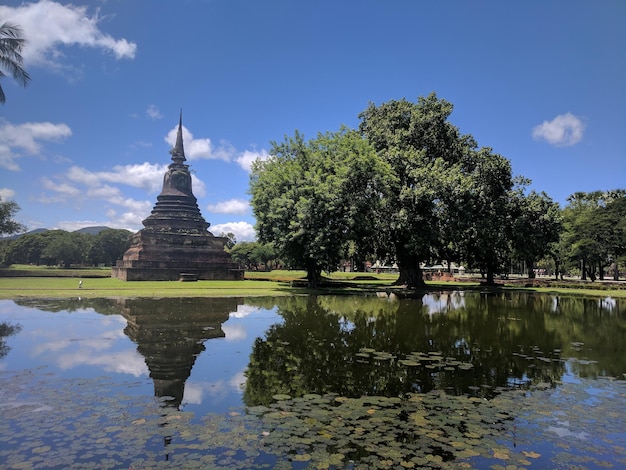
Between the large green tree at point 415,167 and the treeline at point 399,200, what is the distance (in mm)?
91

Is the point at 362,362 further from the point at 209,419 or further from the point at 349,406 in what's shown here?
the point at 209,419

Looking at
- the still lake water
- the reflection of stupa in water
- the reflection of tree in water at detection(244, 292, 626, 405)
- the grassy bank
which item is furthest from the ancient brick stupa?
the still lake water

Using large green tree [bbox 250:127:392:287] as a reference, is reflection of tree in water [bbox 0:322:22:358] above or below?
below

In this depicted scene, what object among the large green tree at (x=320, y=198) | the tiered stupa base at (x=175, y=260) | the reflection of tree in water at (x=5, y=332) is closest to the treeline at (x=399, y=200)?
the large green tree at (x=320, y=198)

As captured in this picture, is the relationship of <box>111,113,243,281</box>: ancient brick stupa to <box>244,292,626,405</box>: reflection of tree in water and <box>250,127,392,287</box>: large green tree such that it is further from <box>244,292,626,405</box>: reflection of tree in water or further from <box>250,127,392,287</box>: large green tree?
<box>244,292,626,405</box>: reflection of tree in water

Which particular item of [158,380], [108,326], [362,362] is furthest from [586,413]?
[108,326]

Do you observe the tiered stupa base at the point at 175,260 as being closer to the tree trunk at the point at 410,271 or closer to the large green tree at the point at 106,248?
the tree trunk at the point at 410,271

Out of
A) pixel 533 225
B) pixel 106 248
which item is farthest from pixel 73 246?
pixel 533 225

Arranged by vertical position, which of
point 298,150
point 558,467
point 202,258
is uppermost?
point 298,150

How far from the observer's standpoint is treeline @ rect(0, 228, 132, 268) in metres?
87.6

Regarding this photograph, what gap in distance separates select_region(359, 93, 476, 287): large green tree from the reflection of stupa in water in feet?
55.1

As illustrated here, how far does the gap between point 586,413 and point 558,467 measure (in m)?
2.38

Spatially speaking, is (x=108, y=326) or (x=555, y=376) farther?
(x=108, y=326)

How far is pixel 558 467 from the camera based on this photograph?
5090mm
